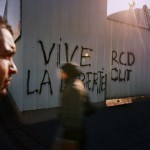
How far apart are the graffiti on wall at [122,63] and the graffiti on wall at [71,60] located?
2.56 ft

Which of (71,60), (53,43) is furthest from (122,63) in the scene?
(53,43)

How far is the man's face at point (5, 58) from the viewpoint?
92 cm

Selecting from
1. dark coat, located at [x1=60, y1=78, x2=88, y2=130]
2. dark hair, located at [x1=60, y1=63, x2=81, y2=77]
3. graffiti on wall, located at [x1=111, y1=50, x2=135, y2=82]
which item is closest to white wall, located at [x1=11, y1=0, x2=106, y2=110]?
graffiti on wall, located at [x1=111, y1=50, x2=135, y2=82]

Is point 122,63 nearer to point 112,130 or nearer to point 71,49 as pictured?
point 71,49

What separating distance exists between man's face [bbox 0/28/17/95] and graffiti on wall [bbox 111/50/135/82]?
7963 millimetres

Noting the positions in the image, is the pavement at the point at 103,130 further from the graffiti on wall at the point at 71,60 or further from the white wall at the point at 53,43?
the graffiti on wall at the point at 71,60

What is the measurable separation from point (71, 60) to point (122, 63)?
106 inches

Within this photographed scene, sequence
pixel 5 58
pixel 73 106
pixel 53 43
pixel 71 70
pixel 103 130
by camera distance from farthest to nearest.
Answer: pixel 53 43
pixel 103 130
pixel 71 70
pixel 73 106
pixel 5 58

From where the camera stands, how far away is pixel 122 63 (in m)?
9.23

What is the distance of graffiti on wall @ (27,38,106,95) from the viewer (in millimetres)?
6512

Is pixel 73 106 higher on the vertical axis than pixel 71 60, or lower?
lower

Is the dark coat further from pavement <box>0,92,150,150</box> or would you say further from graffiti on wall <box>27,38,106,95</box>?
graffiti on wall <box>27,38,106,95</box>

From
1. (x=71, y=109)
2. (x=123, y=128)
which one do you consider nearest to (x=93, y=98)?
(x=123, y=128)

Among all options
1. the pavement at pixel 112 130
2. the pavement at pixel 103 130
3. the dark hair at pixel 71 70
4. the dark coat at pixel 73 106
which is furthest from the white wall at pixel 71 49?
the dark coat at pixel 73 106
